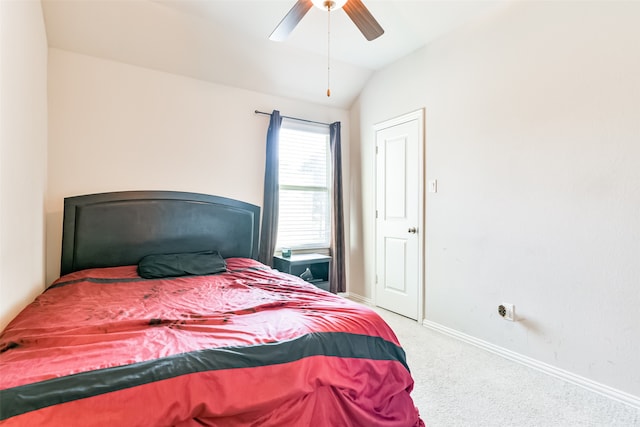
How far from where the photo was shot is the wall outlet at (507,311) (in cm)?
245

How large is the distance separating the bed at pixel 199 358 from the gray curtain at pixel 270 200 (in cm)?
111

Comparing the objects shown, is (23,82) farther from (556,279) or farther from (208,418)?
(556,279)

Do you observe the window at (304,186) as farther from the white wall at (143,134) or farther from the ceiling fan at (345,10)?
the ceiling fan at (345,10)

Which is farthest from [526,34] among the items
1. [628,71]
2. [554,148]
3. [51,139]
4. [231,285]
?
[51,139]

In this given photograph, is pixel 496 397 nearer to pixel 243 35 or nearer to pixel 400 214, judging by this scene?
pixel 400 214

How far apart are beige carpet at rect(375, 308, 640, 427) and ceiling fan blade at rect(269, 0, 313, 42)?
2.45 metres

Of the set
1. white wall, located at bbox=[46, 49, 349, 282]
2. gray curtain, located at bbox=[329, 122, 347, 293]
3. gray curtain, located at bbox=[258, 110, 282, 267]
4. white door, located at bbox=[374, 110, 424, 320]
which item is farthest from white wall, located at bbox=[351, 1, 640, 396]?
white wall, located at bbox=[46, 49, 349, 282]

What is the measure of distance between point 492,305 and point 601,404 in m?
0.85

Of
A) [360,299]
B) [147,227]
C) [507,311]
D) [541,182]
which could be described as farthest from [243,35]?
[507,311]

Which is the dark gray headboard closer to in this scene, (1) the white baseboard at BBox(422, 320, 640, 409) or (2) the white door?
(2) the white door

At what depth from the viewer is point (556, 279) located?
222 centimetres

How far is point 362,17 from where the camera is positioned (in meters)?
2.01

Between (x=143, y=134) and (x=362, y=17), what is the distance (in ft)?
7.16

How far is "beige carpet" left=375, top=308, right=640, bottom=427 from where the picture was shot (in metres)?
1.73
